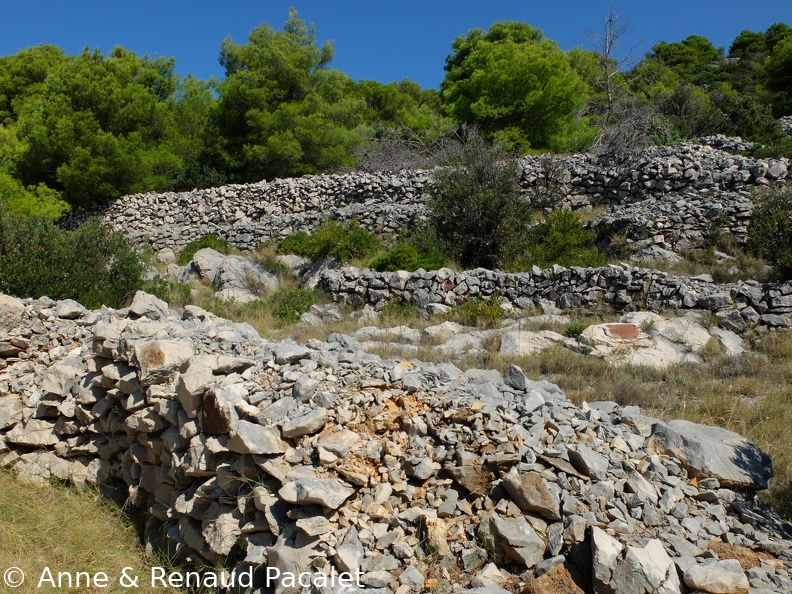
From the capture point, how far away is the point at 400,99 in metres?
35.8

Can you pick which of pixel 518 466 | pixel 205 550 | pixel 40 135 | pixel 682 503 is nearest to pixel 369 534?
pixel 518 466

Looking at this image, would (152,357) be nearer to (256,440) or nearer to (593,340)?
(256,440)

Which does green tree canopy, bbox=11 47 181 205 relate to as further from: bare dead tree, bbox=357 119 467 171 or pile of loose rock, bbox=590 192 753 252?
pile of loose rock, bbox=590 192 753 252

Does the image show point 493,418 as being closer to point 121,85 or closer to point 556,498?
point 556,498

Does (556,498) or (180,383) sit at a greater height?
(180,383)

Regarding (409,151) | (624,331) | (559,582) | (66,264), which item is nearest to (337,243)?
(66,264)

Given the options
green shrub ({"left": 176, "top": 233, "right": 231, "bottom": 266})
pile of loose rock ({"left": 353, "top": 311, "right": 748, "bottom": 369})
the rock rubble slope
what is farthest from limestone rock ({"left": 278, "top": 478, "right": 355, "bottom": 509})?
green shrub ({"left": 176, "top": 233, "right": 231, "bottom": 266})

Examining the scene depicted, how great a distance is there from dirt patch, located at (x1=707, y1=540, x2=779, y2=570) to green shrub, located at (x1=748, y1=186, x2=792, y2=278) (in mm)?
8112

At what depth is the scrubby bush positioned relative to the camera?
13688mm

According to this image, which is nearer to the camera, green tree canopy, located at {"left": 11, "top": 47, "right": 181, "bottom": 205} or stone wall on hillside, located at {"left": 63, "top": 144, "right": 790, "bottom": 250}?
stone wall on hillside, located at {"left": 63, "top": 144, "right": 790, "bottom": 250}

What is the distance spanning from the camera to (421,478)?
3.67 m

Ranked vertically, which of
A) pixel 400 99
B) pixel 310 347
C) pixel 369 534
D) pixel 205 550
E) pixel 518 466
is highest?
pixel 400 99

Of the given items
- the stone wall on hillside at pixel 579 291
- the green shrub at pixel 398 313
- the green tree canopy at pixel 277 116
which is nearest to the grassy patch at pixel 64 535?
the green shrub at pixel 398 313

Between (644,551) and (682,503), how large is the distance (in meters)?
0.73
